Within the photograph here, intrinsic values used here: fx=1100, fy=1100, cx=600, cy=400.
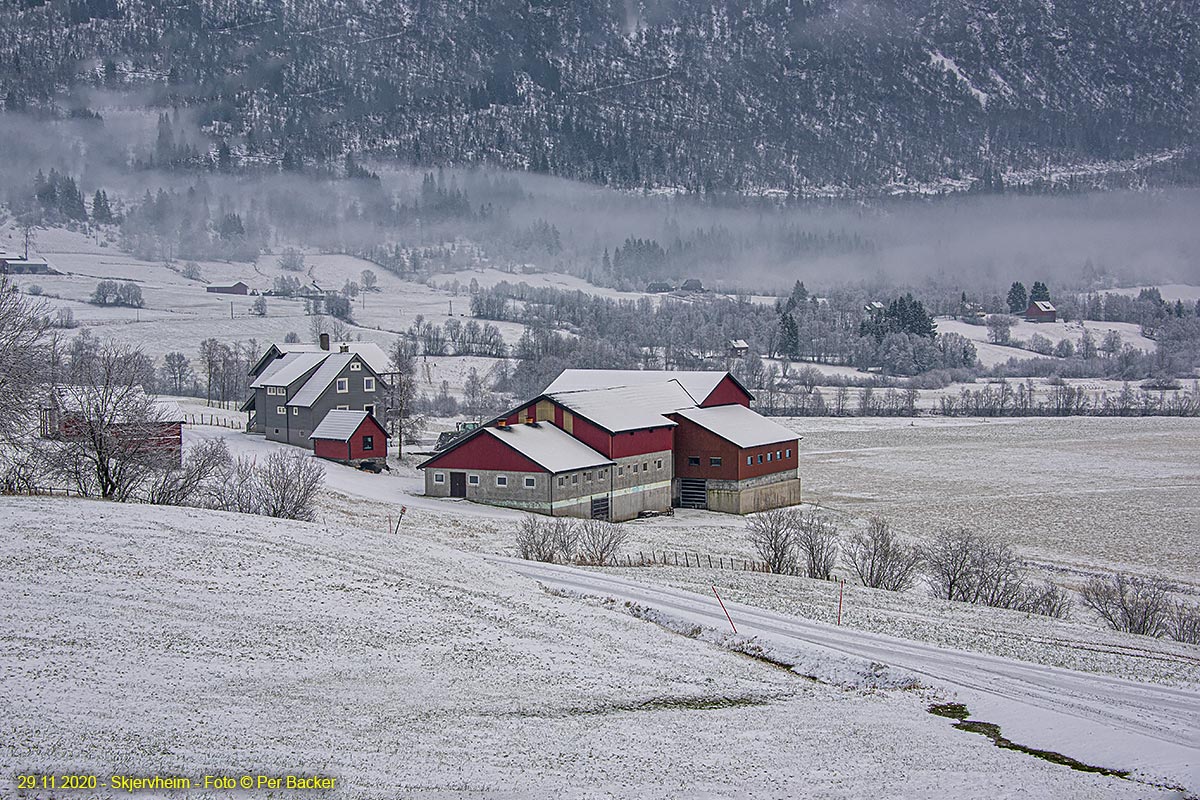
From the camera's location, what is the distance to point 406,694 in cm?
2059

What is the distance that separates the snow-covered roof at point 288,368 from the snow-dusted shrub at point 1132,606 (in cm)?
5827

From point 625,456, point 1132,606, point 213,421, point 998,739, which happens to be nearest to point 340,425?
point 625,456

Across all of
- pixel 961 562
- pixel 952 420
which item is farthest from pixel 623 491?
pixel 952 420

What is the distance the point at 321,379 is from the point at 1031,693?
6502cm

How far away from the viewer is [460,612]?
88.0 ft

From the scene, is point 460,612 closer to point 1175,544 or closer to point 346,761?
point 346,761

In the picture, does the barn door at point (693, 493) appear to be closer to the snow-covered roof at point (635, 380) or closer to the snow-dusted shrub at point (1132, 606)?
the snow-covered roof at point (635, 380)

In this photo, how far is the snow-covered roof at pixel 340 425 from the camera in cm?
7325

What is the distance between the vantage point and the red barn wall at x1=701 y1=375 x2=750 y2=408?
75.9 meters

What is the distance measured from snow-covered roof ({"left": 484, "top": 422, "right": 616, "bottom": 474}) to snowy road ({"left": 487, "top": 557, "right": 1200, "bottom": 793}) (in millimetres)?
27608

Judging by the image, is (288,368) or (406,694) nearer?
(406,694)

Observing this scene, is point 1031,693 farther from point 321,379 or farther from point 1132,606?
point 321,379

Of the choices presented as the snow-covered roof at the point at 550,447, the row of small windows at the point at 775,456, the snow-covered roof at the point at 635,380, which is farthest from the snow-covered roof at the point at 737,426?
the snow-covered roof at the point at 550,447

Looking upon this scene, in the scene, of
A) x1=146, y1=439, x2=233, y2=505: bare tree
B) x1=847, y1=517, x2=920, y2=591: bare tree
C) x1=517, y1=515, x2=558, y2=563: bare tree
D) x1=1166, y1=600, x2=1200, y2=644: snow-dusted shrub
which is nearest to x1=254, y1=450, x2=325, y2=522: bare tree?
x1=146, y1=439, x2=233, y2=505: bare tree
